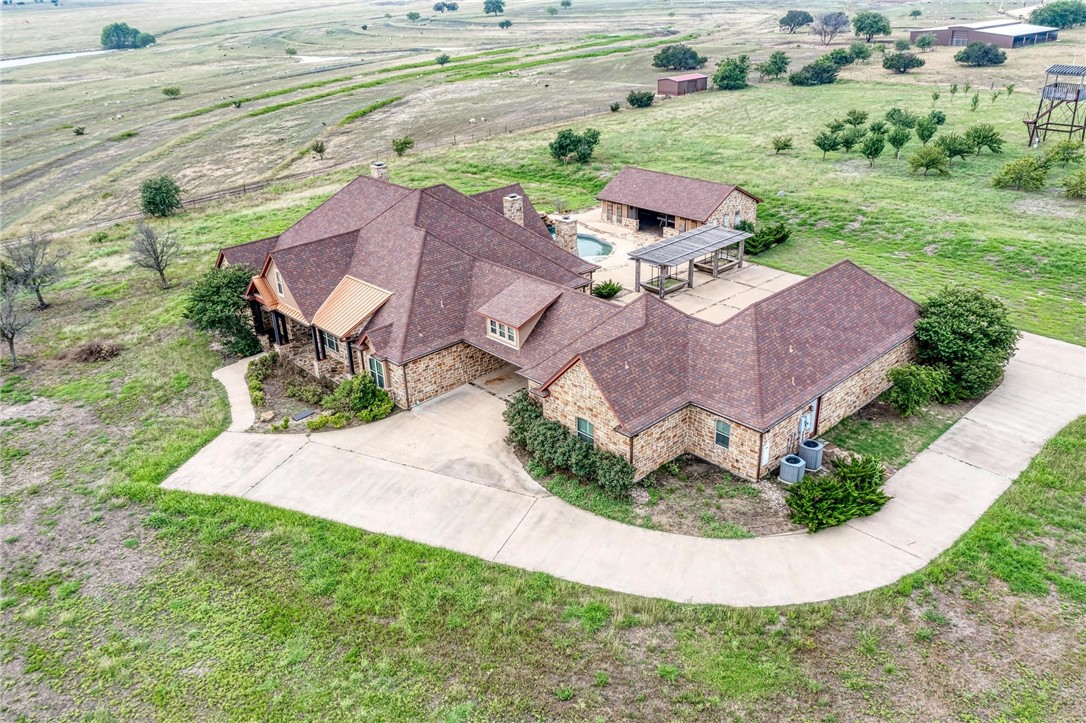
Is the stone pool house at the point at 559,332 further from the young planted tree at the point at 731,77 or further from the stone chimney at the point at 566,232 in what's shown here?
the young planted tree at the point at 731,77

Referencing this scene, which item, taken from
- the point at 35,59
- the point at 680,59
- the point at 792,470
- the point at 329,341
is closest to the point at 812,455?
the point at 792,470

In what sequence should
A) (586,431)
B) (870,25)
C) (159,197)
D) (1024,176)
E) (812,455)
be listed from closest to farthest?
(812,455)
(586,431)
(1024,176)
(159,197)
(870,25)

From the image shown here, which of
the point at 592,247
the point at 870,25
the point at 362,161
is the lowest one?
the point at 592,247

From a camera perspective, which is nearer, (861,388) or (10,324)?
(861,388)

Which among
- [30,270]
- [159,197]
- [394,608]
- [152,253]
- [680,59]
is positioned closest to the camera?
[394,608]

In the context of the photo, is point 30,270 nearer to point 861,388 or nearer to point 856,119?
point 861,388

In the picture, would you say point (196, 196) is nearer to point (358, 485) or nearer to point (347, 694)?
point (358, 485)
